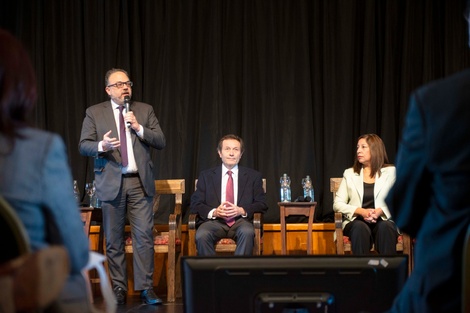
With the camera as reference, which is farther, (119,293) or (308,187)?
(308,187)

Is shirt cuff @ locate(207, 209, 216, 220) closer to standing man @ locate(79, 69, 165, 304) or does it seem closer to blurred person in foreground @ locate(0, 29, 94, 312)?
standing man @ locate(79, 69, 165, 304)

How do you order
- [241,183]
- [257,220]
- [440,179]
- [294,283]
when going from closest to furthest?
[440,179], [294,283], [257,220], [241,183]

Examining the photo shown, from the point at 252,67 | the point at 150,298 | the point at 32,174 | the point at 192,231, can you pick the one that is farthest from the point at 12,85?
the point at 252,67

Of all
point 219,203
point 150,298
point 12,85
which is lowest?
point 150,298

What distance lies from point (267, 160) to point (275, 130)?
0.30 m

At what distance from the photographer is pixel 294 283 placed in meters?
2.34

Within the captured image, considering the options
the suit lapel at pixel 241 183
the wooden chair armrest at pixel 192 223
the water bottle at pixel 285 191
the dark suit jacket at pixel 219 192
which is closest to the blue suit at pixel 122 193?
the wooden chair armrest at pixel 192 223

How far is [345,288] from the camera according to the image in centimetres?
231

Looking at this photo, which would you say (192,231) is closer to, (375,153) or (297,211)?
(297,211)

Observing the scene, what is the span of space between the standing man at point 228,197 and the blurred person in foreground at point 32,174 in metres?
3.96

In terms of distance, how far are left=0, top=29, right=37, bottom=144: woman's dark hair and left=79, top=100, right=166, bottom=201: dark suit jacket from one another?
375 cm

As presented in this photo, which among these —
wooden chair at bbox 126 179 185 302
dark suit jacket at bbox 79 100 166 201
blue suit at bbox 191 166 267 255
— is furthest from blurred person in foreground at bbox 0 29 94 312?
wooden chair at bbox 126 179 185 302

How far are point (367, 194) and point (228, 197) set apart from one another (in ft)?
3.69

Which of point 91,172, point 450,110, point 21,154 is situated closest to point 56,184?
point 21,154
